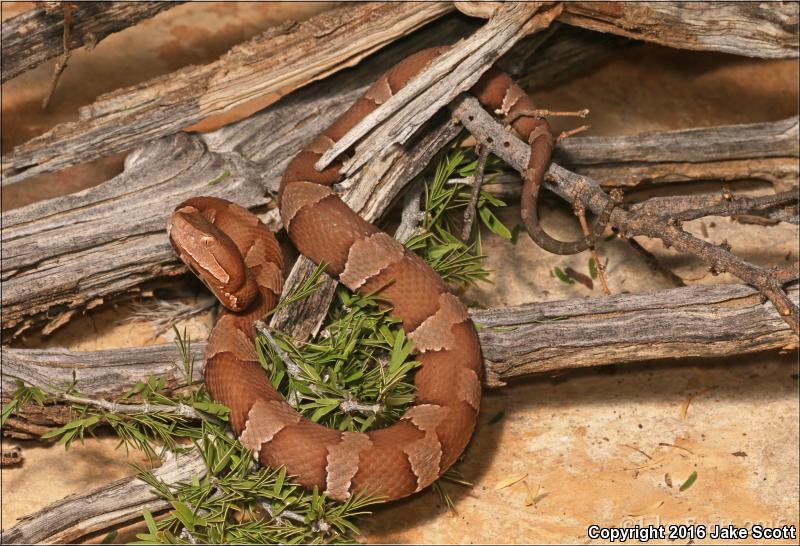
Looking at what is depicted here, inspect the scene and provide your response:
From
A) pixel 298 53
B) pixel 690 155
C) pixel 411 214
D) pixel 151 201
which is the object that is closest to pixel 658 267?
pixel 690 155

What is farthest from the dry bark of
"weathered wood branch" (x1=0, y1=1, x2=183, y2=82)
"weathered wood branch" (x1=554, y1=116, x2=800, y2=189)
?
"weathered wood branch" (x1=554, y1=116, x2=800, y2=189)

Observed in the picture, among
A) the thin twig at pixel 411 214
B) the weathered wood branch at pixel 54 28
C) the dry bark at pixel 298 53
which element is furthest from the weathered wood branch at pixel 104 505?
the weathered wood branch at pixel 54 28

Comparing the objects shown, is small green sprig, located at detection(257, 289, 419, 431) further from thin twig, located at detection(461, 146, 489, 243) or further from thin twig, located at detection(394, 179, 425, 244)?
thin twig, located at detection(461, 146, 489, 243)

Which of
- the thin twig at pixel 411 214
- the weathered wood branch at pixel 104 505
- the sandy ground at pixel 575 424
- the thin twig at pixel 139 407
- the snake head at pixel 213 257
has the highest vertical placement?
the snake head at pixel 213 257

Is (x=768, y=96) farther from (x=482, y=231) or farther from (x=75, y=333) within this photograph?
(x=75, y=333)

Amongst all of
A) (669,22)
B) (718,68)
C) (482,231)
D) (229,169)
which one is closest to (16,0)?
(229,169)

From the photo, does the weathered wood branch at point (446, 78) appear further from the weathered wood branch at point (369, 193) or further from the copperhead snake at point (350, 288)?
the copperhead snake at point (350, 288)

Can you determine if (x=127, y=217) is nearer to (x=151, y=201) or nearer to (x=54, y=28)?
(x=151, y=201)
